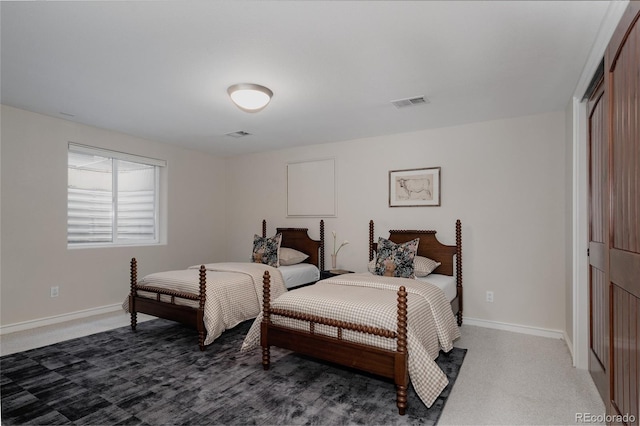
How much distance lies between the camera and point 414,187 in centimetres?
448

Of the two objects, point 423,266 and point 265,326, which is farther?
point 423,266

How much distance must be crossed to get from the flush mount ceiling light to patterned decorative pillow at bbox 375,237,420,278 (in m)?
2.10

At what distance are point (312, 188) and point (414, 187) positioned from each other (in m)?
1.59

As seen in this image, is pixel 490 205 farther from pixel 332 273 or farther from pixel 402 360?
pixel 402 360

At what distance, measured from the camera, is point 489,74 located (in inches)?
109

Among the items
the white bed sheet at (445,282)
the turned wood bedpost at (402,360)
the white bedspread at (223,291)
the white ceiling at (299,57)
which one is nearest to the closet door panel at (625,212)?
the white ceiling at (299,57)

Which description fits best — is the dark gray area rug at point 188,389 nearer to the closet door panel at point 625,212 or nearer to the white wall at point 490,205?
the closet door panel at point 625,212

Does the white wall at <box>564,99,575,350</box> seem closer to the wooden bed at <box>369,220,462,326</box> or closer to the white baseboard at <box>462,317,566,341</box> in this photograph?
the white baseboard at <box>462,317,566,341</box>

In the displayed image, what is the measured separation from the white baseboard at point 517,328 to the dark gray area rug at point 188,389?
1.01 meters

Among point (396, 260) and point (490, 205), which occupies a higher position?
point (490, 205)

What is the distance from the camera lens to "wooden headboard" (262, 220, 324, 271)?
515 centimetres

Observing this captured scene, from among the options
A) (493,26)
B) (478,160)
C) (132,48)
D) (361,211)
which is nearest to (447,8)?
(493,26)

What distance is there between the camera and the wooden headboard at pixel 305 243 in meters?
5.15

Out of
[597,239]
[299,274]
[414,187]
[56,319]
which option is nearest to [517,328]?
[597,239]
